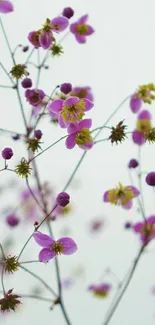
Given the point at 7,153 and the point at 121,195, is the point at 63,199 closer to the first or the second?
the point at 7,153

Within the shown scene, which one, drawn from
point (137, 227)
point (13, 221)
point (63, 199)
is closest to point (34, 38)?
point (63, 199)

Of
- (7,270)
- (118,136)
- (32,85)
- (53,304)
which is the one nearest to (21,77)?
(32,85)

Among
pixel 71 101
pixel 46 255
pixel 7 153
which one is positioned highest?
pixel 71 101

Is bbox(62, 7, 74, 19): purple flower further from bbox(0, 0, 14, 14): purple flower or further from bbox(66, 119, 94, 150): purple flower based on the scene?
bbox(66, 119, 94, 150): purple flower

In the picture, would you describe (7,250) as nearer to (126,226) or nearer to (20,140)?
(126,226)

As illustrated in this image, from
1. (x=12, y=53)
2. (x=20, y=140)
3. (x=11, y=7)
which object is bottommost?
(x=20, y=140)

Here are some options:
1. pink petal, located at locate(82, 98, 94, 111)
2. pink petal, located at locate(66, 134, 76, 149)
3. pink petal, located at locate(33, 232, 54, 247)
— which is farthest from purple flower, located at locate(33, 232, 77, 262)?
pink petal, located at locate(82, 98, 94, 111)
